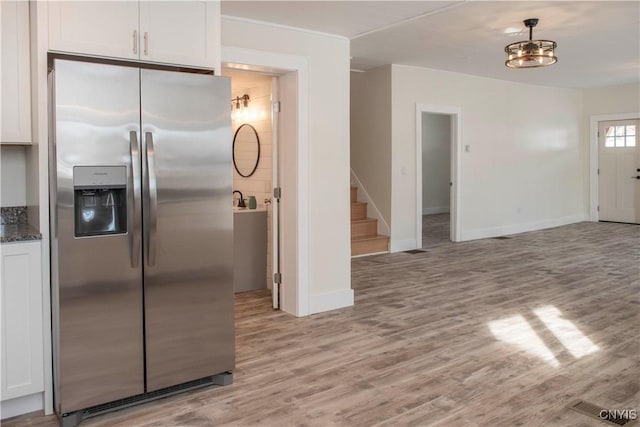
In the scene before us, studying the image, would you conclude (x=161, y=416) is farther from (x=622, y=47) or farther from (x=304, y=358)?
(x=622, y=47)

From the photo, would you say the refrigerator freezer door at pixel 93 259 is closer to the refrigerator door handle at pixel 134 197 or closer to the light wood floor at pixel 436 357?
the refrigerator door handle at pixel 134 197

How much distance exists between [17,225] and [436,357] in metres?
2.73

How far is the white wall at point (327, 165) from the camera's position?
176 inches

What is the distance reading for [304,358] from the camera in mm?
3488

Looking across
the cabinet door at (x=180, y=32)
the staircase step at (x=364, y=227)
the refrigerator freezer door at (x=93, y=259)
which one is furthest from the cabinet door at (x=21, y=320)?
the staircase step at (x=364, y=227)

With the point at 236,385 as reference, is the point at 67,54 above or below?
above

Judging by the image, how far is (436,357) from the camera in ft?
11.5

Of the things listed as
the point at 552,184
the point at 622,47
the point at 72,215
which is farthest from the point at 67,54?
the point at 552,184

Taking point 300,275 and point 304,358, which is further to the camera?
point 300,275

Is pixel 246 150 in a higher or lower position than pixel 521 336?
higher

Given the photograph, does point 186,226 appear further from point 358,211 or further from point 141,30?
point 358,211

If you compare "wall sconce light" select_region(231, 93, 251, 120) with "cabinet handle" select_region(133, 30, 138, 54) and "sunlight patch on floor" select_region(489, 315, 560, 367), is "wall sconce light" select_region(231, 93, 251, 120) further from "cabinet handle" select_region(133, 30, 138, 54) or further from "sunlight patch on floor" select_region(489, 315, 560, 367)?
"sunlight patch on floor" select_region(489, 315, 560, 367)

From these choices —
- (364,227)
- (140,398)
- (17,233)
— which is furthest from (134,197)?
(364,227)

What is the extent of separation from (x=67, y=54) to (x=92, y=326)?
55.0 inches
